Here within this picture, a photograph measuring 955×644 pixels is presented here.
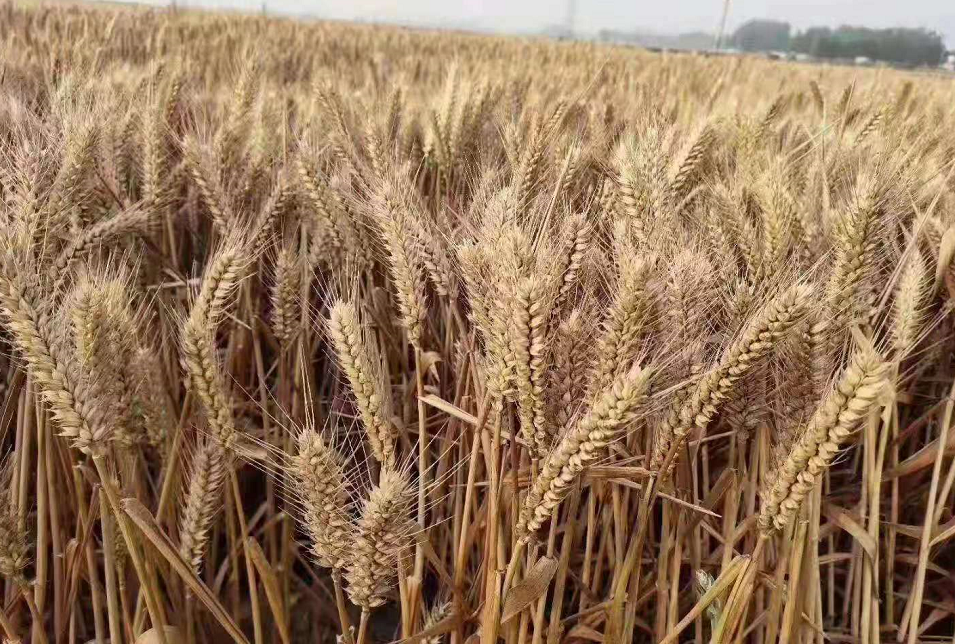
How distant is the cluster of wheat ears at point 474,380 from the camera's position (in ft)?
2.55

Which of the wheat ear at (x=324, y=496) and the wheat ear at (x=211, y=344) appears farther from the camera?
the wheat ear at (x=211, y=344)

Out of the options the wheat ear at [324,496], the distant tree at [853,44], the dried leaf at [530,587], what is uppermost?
the distant tree at [853,44]

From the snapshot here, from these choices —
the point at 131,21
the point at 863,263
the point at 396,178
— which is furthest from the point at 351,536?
the point at 131,21

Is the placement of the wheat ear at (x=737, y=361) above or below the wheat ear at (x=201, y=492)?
above

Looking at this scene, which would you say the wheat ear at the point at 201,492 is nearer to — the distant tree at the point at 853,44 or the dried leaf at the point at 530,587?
the dried leaf at the point at 530,587

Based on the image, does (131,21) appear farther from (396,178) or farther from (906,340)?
(906,340)

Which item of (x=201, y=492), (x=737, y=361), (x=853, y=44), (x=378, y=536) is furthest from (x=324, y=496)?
(x=853, y=44)

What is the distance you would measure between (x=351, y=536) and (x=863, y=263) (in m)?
0.83

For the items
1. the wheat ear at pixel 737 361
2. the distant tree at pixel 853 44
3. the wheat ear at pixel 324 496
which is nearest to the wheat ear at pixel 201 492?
the wheat ear at pixel 324 496

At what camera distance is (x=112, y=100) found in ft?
4.91

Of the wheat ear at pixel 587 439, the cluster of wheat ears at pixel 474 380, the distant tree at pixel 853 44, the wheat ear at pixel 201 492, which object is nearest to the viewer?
the wheat ear at pixel 587 439

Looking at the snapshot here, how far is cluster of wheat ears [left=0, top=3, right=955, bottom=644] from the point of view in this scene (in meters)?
0.78

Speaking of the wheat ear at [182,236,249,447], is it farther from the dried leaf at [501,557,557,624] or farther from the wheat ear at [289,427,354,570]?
the dried leaf at [501,557,557,624]

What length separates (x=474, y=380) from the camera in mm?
976
